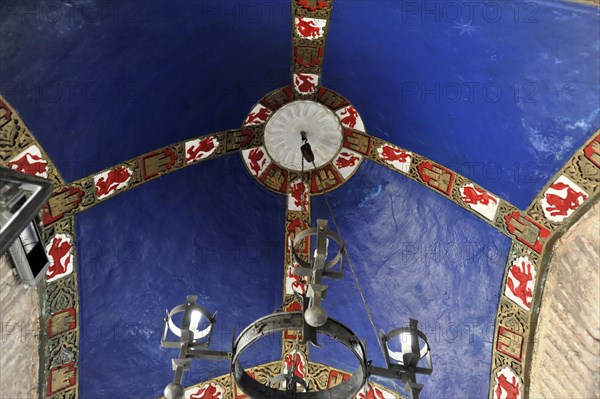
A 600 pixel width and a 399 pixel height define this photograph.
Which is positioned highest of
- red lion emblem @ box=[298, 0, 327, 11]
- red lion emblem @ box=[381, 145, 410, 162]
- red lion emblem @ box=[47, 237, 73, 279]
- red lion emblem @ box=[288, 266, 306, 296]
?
red lion emblem @ box=[298, 0, 327, 11]

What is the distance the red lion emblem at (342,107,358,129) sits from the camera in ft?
21.6

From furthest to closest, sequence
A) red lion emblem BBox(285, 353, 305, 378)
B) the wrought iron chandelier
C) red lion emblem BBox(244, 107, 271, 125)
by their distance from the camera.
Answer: red lion emblem BBox(285, 353, 305, 378), red lion emblem BBox(244, 107, 271, 125), the wrought iron chandelier

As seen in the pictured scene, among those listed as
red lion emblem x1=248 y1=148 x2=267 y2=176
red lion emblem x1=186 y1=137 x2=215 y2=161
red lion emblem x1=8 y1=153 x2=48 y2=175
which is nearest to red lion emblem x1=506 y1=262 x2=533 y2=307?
red lion emblem x1=248 y1=148 x2=267 y2=176

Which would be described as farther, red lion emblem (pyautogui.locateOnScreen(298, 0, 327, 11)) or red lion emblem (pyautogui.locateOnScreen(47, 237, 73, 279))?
red lion emblem (pyautogui.locateOnScreen(47, 237, 73, 279))

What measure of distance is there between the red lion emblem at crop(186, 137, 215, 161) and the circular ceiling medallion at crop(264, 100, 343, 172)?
62 centimetres

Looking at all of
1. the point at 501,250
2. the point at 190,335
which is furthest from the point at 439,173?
the point at 190,335

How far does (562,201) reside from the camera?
565 cm

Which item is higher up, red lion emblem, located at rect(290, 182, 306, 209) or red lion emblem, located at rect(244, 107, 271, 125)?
red lion emblem, located at rect(244, 107, 271, 125)

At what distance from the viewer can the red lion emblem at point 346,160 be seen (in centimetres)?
691

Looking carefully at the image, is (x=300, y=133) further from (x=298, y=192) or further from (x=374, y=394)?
(x=374, y=394)

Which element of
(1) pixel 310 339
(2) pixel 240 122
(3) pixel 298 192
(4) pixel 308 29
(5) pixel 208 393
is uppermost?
(4) pixel 308 29

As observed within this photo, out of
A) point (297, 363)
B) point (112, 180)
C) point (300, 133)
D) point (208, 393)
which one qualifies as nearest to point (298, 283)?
Result: point (297, 363)

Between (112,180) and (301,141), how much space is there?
2.04 m

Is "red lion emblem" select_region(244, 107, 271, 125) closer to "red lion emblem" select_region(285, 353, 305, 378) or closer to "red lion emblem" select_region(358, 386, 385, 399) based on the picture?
"red lion emblem" select_region(285, 353, 305, 378)
